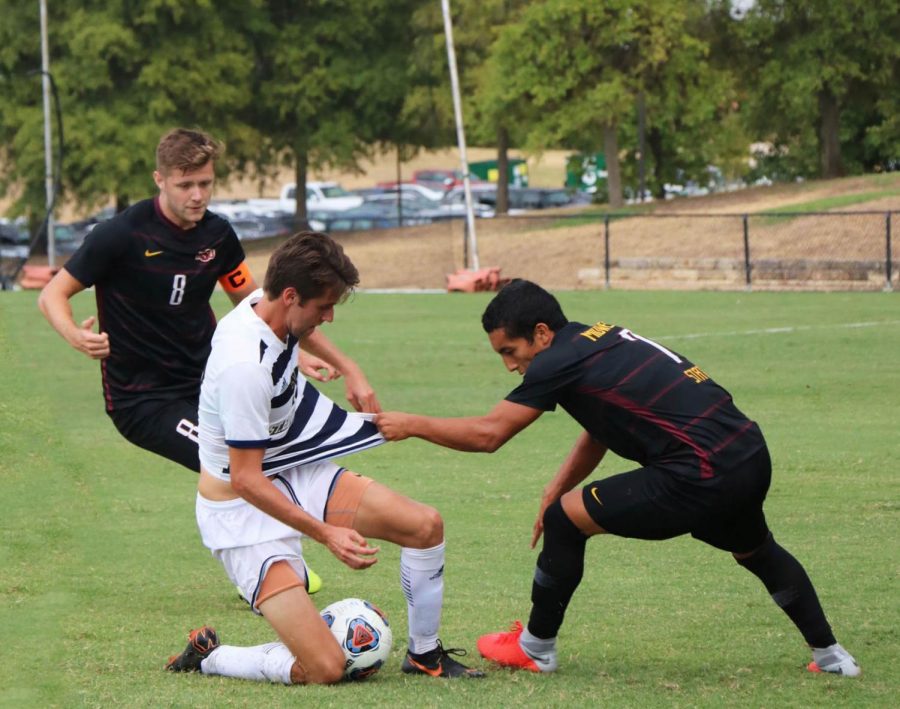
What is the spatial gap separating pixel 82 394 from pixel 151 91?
30.5m

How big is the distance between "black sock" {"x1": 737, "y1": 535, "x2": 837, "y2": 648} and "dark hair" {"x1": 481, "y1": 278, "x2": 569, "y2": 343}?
1.23 meters

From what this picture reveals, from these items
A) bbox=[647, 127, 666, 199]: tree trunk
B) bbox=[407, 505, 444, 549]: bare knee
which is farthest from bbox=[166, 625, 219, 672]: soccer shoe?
bbox=[647, 127, 666, 199]: tree trunk

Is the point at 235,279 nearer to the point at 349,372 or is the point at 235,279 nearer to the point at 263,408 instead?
the point at 349,372

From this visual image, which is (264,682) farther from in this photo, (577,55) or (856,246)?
(577,55)

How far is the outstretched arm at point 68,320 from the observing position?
21.4 feet

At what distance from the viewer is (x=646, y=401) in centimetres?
540

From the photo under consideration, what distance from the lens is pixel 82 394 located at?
15.1 m

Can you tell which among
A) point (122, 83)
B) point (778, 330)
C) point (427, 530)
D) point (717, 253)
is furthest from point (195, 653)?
point (122, 83)

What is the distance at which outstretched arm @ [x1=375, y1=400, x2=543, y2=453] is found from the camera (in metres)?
5.51

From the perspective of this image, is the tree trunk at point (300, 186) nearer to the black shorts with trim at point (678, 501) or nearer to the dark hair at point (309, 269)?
the dark hair at point (309, 269)

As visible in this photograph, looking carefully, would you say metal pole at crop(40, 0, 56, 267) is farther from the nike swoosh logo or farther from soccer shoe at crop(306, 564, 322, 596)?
the nike swoosh logo

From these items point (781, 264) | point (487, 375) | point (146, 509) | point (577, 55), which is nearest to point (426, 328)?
point (487, 375)

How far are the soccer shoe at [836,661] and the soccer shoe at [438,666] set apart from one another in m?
1.32

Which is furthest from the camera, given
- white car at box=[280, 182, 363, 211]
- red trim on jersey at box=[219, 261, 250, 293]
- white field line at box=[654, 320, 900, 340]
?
white car at box=[280, 182, 363, 211]
